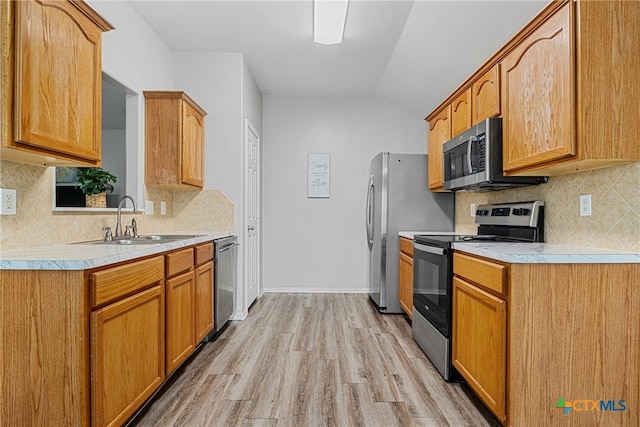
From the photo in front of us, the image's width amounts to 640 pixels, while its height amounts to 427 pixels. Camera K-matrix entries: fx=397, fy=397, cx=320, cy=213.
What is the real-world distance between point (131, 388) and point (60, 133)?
3.87 ft

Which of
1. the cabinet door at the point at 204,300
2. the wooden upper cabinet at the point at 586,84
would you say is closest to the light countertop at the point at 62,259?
the cabinet door at the point at 204,300

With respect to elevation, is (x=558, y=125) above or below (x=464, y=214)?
above

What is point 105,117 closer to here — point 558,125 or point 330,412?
point 330,412

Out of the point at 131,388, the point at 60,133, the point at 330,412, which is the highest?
the point at 60,133

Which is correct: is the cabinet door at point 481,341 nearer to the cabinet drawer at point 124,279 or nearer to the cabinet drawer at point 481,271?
the cabinet drawer at point 481,271

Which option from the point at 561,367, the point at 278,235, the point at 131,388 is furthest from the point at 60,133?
the point at 278,235

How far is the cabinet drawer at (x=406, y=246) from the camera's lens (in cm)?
356

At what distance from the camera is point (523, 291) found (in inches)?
67.2

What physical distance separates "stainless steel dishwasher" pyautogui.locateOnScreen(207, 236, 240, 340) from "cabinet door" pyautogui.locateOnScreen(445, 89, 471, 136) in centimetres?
212

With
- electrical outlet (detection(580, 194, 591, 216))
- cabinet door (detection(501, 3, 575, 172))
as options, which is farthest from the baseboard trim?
electrical outlet (detection(580, 194, 591, 216))

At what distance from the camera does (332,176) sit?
521cm

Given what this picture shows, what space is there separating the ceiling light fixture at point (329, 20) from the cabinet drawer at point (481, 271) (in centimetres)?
195

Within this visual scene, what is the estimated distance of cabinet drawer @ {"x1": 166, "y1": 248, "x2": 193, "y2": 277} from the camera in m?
2.29

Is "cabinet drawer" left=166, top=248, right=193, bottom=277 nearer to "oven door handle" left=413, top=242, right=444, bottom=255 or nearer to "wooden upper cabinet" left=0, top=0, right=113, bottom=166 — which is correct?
"wooden upper cabinet" left=0, top=0, right=113, bottom=166
